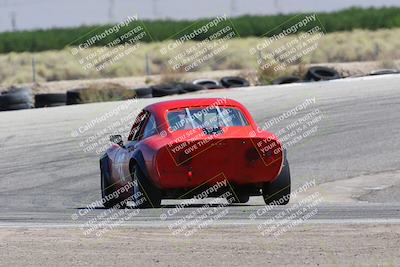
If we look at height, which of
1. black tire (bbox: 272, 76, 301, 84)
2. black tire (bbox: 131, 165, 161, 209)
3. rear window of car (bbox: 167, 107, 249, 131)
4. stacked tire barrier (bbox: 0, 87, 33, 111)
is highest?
rear window of car (bbox: 167, 107, 249, 131)

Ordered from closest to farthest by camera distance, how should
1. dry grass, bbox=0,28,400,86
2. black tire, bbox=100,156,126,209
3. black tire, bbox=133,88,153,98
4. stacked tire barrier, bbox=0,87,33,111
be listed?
1. black tire, bbox=100,156,126,209
2. stacked tire barrier, bbox=0,87,33,111
3. black tire, bbox=133,88,153,98
4. dry grass, bbox=0,28,400,86

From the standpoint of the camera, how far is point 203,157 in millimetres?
13008

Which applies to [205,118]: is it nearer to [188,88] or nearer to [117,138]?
[117,138]

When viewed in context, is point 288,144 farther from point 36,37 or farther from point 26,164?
point 36,37

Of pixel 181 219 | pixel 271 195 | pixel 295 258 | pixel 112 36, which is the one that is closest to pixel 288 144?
pixel 271 195

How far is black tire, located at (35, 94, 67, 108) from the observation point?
28469 millimetres

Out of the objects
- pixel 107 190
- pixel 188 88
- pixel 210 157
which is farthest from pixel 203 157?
pixel 188 88

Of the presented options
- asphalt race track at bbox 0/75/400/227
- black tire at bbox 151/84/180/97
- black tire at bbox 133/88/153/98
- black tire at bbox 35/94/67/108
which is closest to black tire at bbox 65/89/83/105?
black tire at bbox 35/94/67/108

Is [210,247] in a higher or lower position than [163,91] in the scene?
higher

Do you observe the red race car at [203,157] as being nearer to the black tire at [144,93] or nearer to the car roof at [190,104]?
the car roof at [190,104]

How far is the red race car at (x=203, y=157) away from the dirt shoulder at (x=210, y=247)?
181cm

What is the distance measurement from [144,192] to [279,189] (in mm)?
1580

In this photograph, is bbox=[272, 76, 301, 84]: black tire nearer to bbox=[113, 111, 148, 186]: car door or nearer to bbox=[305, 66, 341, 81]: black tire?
bbox=[305, 66, 341, 81]: black tire

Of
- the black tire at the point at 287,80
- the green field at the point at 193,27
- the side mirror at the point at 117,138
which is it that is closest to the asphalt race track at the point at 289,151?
the side mirror at the point at 117,138
